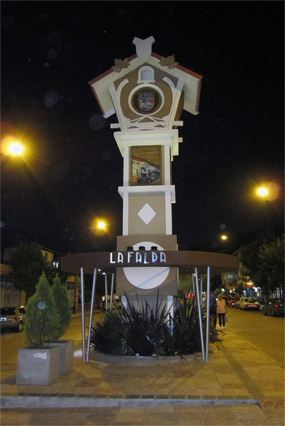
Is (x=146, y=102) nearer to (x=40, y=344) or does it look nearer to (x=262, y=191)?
(x=262, y=191)

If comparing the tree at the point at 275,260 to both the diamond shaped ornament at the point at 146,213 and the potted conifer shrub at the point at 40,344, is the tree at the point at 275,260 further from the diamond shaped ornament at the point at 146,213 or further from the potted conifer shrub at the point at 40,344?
the potted conifer shrub at the point at 40,344

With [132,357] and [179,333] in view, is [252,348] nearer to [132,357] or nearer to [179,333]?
[179,333]

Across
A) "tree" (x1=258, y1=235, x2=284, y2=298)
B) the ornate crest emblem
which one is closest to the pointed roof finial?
the ornate crest emblem

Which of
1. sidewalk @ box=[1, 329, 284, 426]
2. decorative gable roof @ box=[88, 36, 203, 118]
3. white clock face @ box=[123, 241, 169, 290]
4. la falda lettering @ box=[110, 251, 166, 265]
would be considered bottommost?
sidewalk @ box=[1, 329, 284, 426]

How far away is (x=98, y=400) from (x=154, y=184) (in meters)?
8.09

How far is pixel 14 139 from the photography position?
33.8 feet

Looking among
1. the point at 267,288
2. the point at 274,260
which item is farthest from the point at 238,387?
the point at 267,288

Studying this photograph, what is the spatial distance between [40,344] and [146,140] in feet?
26.8

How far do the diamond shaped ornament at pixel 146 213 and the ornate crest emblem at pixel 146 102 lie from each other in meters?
3.74

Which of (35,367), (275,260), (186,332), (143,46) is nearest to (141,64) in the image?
(143,46)

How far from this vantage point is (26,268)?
31.0m

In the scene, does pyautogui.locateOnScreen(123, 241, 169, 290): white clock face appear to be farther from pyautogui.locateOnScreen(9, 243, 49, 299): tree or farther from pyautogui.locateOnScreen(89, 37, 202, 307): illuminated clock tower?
pyautogui.locateOnScreen(9, 243, 49, 299): tree

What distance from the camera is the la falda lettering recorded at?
9586mm

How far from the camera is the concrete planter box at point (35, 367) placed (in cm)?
743
